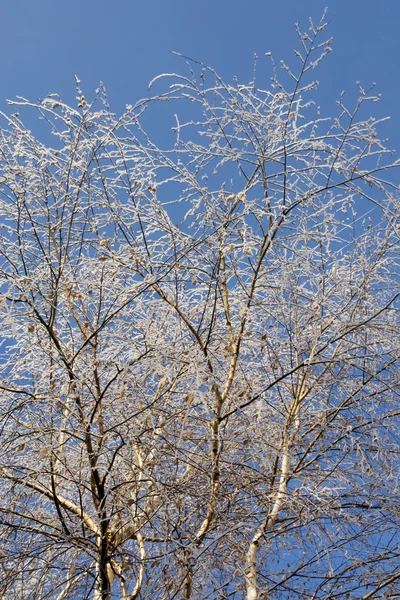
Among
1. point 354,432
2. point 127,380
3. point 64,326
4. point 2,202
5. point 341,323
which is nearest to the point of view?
point 127,380

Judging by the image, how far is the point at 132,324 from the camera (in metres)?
4.26

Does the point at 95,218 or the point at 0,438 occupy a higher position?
the point at 95,218

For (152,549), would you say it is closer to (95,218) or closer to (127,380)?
(127,380)

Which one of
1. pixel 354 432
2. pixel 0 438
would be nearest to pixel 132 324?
pixel 0 438

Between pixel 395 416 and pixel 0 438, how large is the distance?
2.70 metres

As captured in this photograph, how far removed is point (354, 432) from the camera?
15.1ft

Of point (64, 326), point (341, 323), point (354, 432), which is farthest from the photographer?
point (64, 326)

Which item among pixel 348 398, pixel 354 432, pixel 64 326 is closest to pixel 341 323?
pixel 348 398

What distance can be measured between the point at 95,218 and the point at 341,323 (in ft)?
5.61

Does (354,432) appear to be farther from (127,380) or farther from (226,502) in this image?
(127,380)

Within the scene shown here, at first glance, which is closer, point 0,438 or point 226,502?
point 0,438

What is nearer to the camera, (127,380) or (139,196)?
(127,380)

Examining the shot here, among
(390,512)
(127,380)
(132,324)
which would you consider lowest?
(390,512)

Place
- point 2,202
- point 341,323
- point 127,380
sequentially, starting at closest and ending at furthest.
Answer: point 127,380 → point 2,202 → point 341,323
